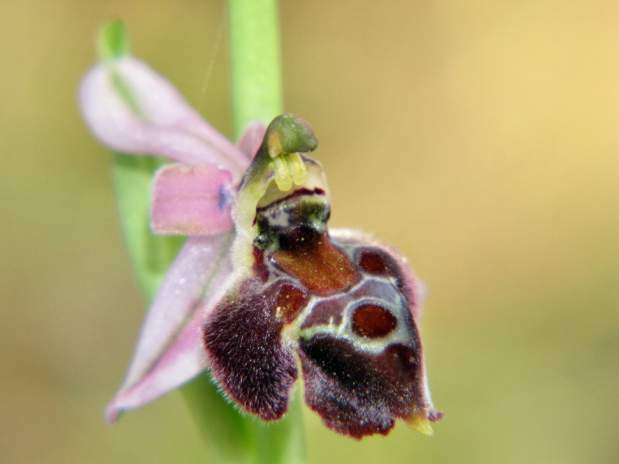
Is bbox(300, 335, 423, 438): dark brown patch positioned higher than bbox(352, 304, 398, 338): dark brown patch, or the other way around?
bbox(352, 304, 398, 338): dark brown patch

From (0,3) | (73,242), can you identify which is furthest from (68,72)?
(73,242)

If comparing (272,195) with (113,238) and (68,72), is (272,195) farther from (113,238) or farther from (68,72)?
(68,72)

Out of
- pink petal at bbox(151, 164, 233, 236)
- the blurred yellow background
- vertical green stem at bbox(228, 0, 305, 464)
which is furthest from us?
the blurred yellow background

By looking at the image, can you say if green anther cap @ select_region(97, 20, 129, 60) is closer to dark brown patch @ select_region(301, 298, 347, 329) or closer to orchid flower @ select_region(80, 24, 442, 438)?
→ orchid flower @ select_region(80, 24, 442, 438)

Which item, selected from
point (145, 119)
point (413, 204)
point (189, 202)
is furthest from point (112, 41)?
point (413, 204)

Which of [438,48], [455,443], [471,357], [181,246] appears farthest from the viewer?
[438,48]

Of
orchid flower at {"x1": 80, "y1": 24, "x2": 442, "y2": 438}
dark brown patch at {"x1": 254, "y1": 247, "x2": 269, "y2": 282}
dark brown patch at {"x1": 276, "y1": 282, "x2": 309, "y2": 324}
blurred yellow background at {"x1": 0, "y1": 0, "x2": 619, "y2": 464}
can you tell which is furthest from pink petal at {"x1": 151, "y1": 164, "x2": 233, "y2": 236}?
blurred yellow background at {"x1": 0, "y1": 0, "x2": 619, "y2": 464}
